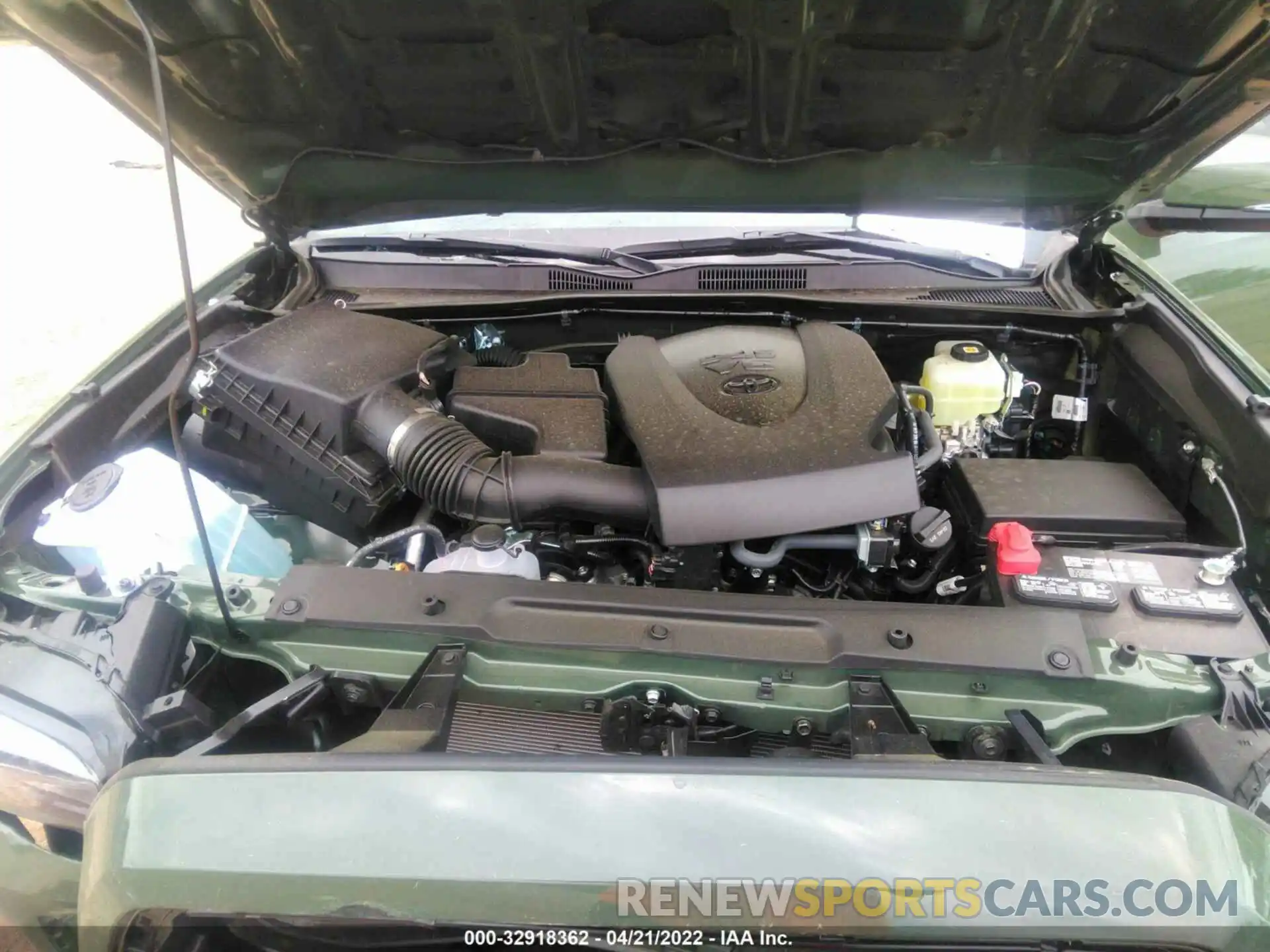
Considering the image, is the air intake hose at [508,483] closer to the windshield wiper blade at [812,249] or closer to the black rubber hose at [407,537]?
the black rubber hose at [407,537]

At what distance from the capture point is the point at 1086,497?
1562 mm

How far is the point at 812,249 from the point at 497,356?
0.83m

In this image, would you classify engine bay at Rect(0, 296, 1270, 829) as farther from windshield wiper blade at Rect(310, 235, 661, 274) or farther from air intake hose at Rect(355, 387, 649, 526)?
windshield wiper blade at Rect(310, 235, 661, 274)

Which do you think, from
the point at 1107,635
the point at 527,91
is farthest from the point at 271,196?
the point at 1107,635

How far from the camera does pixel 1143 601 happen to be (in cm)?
131

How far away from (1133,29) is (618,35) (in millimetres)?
983

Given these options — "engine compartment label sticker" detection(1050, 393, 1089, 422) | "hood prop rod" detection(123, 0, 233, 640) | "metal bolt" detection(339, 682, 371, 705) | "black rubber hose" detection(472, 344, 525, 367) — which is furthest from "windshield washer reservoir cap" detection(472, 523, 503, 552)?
"engine compartment label sticker" detection(1050, 393, 1089, 422)

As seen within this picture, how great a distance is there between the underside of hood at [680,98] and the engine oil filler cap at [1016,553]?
3.18 feet

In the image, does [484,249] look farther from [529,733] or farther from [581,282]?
[529,733]

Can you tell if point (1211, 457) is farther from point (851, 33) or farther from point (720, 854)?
point (720, 854)

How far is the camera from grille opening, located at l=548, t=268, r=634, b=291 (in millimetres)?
2045

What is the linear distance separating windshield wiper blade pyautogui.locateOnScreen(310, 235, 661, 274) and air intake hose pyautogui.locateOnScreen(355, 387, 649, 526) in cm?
76

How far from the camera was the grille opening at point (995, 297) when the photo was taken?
2.01 metres

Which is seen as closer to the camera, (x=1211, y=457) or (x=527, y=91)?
(x=1211, y=457)
